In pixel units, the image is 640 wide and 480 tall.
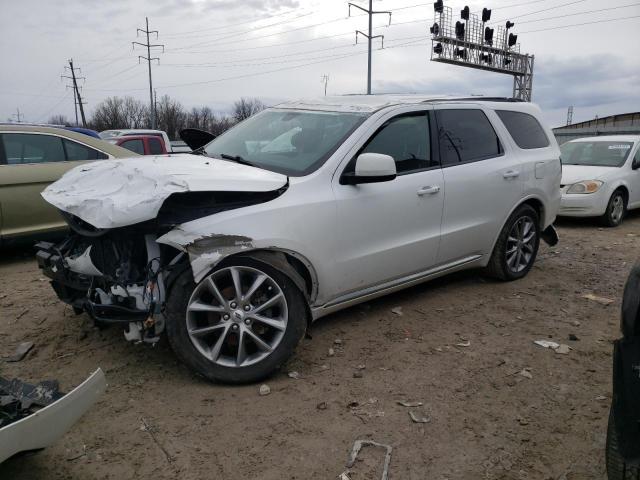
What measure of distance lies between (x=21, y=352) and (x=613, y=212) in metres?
9.03

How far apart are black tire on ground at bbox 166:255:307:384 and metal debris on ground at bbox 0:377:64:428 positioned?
29.8 inches

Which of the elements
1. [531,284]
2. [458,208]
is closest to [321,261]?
[458,208]

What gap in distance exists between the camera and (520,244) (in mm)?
5414

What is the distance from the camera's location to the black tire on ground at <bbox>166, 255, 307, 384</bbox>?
3092 millimetres

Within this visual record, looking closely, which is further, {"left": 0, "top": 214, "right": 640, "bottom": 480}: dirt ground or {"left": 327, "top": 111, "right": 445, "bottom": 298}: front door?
{"left": 327, "top": 111, "right": 445, "bottom": 298}: front door

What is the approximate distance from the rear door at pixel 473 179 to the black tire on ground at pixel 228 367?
1.65 metres

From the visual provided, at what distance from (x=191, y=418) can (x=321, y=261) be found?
4.15 feet

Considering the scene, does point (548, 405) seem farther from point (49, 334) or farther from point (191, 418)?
point (49, 334)

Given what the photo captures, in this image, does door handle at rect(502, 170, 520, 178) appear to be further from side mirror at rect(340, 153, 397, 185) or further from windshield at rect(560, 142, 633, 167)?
windshield at rect(560, 142, 633, 167)

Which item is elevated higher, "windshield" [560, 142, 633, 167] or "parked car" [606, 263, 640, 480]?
"windshield" [560, 142, 633, 167]

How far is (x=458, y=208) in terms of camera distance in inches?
179

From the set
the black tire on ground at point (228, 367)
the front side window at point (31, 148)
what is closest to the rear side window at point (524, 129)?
the black tire on ground at point (228, 367)

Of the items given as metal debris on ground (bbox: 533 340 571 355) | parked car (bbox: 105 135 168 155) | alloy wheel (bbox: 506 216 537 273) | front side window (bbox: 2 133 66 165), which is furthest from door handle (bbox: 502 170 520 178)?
parked car (bbox: 105 135 168 155)

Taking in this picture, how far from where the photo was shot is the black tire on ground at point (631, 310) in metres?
1.98
